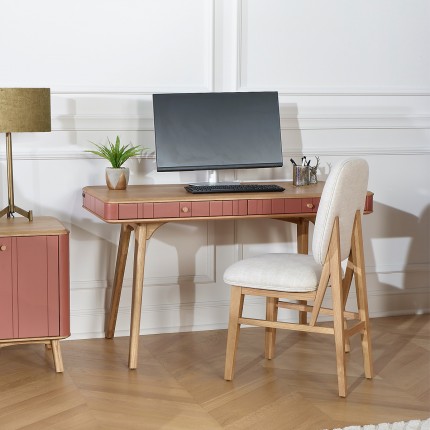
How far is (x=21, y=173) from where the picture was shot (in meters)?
4.36

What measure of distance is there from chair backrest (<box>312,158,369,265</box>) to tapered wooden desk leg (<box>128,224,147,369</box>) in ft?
2.70

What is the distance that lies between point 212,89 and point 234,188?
0.70 meters

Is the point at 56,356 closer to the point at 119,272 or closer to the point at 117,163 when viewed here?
the point at 119,272

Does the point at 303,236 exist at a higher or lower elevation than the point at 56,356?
higher

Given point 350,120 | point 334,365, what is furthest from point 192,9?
point 334,365

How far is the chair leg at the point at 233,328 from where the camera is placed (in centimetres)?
379

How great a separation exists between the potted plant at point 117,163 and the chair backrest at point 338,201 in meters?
1.09

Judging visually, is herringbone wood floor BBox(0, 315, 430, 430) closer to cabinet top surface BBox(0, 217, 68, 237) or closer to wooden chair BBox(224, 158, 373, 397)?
wooden chair BBox(224, 158, 373, 397)

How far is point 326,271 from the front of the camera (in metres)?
3.61

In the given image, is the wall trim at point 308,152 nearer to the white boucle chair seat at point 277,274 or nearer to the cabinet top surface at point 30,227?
the cabinet top surface at point 30,227

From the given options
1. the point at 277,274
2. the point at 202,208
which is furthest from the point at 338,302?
the point at 202,208

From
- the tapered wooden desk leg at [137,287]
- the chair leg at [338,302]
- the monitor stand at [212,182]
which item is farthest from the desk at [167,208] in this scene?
the chair leg at [338,302]

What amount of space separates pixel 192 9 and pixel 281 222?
4.06 ft

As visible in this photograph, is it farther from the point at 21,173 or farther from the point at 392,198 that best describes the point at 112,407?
the point at 392,198
